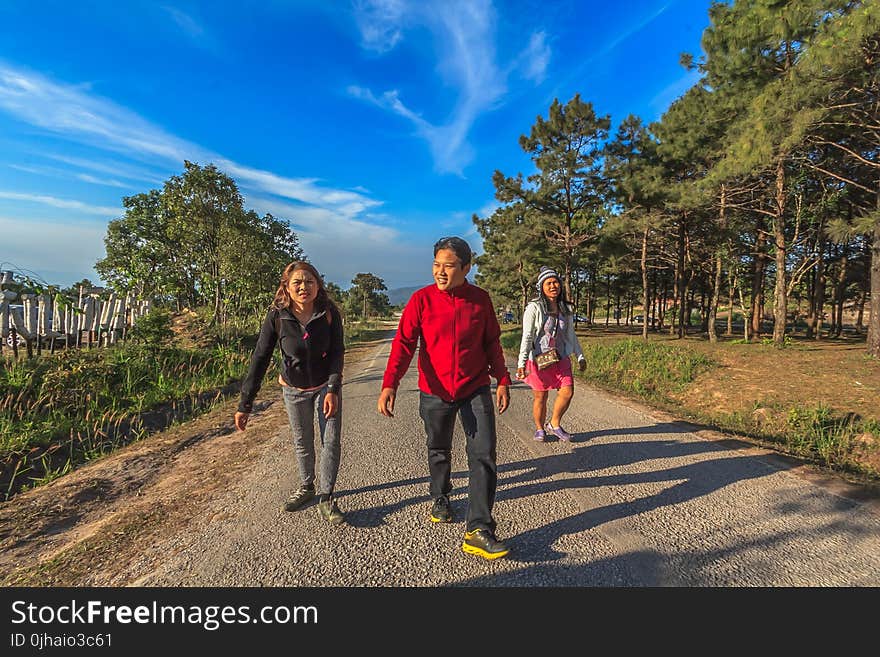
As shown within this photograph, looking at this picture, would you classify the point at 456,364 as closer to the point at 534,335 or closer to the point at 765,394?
the point at 534,335

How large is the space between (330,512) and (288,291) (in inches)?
64.6

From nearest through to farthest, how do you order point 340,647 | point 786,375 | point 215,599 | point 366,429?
point 340,647, point 215,599, point 366,429, point 786,375

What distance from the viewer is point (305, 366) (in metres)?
2.84

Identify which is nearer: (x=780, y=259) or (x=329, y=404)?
(x=329, y=404)

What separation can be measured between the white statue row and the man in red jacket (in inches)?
290

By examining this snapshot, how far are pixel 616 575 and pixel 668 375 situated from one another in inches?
316

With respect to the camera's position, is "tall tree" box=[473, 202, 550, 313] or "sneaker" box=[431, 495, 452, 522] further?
"tall tree" box=[473, 202, 550, 313]

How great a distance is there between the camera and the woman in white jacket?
423cm

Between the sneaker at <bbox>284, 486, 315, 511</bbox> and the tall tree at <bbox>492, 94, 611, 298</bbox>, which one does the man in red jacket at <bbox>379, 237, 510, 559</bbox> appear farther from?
the tall tree at <bbox>492, 94, 611, 298</bbox>

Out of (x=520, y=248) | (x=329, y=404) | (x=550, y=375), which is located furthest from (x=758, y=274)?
(x=329, y=404)

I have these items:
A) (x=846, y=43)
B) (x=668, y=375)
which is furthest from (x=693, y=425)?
(x=846, y=43)

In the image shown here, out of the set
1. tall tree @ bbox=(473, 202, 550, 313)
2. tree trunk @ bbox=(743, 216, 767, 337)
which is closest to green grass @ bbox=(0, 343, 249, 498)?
tall tree @ bbox=(473, 202, 550, 313)

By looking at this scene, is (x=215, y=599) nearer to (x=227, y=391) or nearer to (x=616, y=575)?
(x=616, y=575)

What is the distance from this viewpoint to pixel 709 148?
42.4 feet
